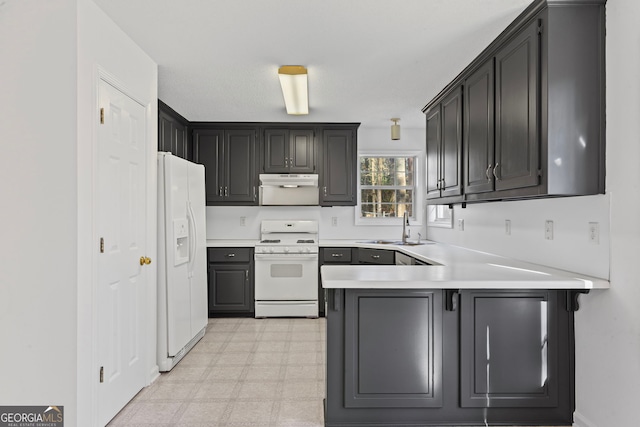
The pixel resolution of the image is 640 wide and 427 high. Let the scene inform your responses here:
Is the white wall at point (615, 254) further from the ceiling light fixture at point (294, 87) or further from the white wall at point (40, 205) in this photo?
the white wall at point (40, 205)

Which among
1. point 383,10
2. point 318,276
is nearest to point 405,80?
point 383,10

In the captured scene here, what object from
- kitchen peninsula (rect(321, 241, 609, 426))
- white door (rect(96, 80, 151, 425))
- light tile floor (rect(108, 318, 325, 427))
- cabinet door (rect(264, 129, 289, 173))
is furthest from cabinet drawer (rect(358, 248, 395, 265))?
white door (rect(96, 80, 151, 425))

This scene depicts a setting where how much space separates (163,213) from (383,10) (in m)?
2.17

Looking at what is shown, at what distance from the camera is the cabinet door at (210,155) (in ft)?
16.2

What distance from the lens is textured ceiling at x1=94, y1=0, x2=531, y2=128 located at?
86.9 inches

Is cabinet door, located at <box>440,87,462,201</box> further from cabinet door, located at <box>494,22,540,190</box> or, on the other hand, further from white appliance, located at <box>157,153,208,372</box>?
white appliance, located at <box>157,153,208,372</box>

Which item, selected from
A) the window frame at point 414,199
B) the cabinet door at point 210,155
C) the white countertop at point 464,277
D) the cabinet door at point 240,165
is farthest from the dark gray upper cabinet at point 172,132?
the white countertop at point 464,277

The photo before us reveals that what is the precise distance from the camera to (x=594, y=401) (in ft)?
6.89

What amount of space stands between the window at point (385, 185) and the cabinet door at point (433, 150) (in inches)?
55.4

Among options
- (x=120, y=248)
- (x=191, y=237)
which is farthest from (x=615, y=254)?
(x=191, y=237)

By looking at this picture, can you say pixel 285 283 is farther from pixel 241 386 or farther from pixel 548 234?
pixel 548 234

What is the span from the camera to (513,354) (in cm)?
226

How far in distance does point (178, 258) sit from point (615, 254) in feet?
9.82

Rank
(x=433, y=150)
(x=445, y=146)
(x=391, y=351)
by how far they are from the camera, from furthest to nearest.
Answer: (x=433, y=150) → (x=445, y=146) → (x=391, y=351)
